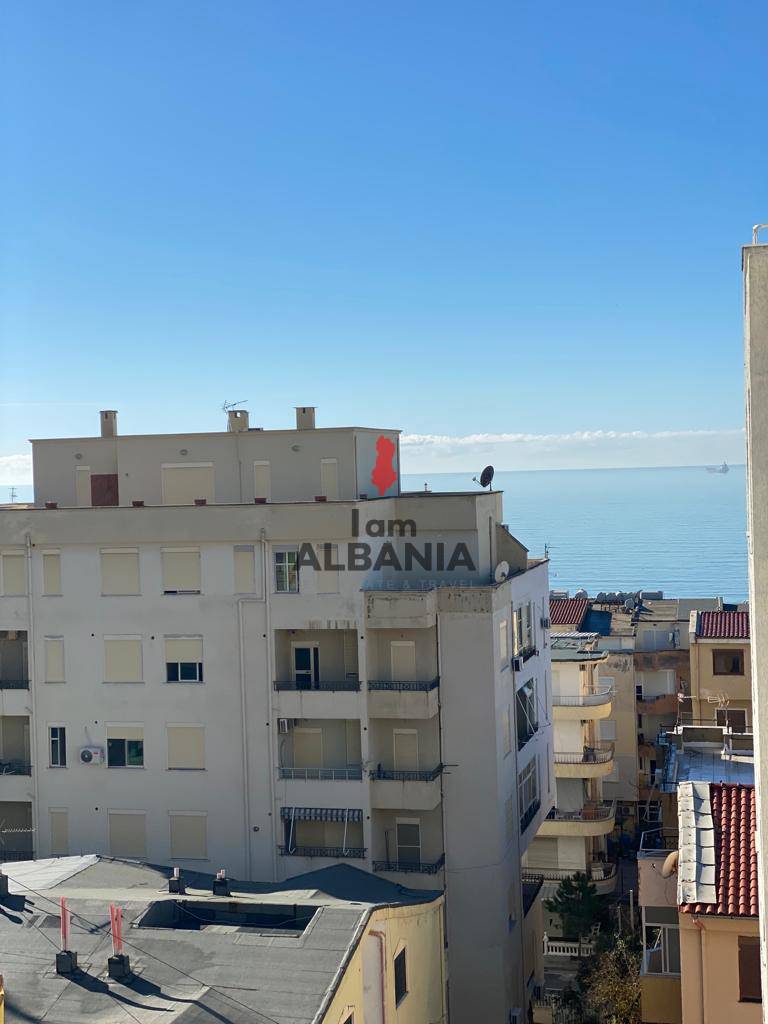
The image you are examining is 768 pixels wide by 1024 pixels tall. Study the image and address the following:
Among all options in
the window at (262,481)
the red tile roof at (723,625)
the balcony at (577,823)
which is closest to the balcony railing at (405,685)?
the window at (262,481)

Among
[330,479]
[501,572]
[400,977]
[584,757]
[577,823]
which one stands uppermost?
[330,479]

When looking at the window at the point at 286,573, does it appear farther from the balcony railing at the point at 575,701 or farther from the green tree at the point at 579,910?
the balcony railing at the point at 575,701

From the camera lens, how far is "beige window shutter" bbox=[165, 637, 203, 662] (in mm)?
30797

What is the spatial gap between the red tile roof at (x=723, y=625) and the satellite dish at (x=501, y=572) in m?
18.0

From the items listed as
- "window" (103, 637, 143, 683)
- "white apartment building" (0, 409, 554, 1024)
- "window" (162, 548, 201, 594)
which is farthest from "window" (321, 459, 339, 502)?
"window" (103, 637, 143, 683)

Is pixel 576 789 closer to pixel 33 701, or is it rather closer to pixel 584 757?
pixel 584 757

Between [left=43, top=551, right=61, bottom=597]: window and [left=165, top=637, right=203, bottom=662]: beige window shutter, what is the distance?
3.31 meters

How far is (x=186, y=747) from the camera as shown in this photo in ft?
101

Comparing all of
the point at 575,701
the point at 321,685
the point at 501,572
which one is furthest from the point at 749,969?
the point at 575,701

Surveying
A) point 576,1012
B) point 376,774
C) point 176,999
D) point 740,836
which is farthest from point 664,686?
point 176,999

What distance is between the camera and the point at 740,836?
20547mm

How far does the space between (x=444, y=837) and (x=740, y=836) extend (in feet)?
35.0

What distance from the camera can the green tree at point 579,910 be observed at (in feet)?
125

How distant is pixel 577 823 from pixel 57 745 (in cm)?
2234
